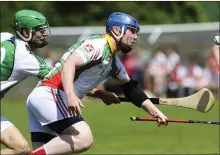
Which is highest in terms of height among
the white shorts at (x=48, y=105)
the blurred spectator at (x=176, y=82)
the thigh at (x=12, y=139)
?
the white shorts at (x=48, y=105)

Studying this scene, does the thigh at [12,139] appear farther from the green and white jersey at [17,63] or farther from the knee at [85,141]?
the knee at [85,141]

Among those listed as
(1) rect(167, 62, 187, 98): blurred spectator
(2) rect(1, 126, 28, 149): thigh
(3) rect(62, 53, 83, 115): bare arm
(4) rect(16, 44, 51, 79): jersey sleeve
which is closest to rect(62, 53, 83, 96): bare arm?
(3) rect(62, 53, 83, 115): bare arm

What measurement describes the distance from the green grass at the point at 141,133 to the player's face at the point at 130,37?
4510 millimetres

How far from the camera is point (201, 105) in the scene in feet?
27.1

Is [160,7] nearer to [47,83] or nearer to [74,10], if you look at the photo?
[74,10]

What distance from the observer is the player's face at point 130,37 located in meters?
7.68

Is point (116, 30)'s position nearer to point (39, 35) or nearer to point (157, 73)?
point (39, 35)

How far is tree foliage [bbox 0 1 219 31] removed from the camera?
32.6m

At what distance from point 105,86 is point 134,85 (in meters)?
15.8

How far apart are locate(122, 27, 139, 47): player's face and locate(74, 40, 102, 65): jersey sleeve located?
0.39 metres

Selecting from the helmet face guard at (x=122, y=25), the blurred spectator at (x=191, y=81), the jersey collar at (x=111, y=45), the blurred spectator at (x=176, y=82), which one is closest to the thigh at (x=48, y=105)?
the jersey collar at (x=111, y=45)

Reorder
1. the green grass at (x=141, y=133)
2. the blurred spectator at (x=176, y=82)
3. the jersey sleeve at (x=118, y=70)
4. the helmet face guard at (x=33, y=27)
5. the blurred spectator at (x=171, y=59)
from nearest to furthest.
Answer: the helmet face guard at (x=33, y=27)
the jersey sleeve at (x=118, y=70)
the green grass at (x=141, y=133)
the blurred spectator at (x=176, y=82)
the blurred spectator at (x=171, y=59)

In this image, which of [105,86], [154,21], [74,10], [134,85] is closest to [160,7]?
[154,21]

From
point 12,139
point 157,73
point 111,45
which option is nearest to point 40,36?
point 111,45
